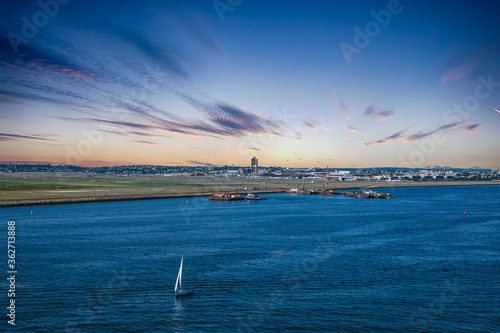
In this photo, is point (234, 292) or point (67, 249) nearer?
point (234, 292)

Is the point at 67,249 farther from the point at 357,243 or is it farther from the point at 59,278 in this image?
the point at 357,243

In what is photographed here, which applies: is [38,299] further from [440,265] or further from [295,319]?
[440,265]

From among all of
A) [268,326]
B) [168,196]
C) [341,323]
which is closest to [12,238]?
[268,326]

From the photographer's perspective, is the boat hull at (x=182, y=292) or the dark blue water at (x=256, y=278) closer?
the dark blue water at (x=256, y=278)

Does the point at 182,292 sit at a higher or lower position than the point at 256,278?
higher

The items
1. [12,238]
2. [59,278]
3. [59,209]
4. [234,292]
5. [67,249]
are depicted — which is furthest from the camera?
[59,209]

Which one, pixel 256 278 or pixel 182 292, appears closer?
pixel 182 292

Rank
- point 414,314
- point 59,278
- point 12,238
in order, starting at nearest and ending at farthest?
point 414,314, point 59,278, point 12,238

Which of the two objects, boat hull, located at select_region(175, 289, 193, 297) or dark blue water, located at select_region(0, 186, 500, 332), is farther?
boat hull, located at select_region(175, 289, 193, 297)
